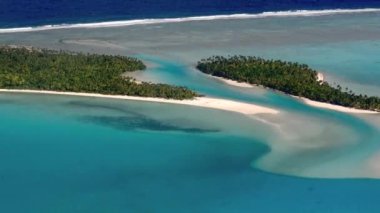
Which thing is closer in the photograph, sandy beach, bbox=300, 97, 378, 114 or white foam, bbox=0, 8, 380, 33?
sandy beach, bbox=300, 97, 378, 114

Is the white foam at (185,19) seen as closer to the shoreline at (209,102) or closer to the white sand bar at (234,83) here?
the white sand bar at (234,83)

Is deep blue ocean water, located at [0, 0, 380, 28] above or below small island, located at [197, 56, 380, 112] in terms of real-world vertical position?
above

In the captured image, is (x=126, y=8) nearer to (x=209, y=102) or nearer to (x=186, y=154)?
(x=209, y=102)

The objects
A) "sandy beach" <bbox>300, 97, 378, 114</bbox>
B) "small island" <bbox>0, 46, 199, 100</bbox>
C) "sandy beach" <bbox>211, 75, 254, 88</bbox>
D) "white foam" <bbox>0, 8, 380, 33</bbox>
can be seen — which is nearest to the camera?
Answer: "sandy beach" <bbox>300, 97, 378, 114</bbox>

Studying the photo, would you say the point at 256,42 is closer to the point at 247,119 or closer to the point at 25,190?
the point at 247,119

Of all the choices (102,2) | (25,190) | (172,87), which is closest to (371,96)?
(172,87)

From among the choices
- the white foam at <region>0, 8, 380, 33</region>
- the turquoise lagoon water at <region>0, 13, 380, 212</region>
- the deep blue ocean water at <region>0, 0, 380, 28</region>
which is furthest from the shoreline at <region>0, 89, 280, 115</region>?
the deep blue ocean water at <region>0, 0, 380, 28</region>

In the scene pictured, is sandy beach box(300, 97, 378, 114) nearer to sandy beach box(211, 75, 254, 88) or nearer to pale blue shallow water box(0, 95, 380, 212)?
sandy beach box(211, 75, 254, 88)
